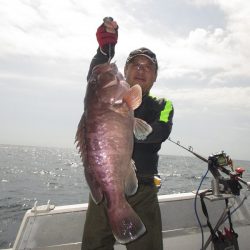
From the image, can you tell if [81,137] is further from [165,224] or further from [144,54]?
[165,224]

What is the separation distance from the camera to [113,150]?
2668mm

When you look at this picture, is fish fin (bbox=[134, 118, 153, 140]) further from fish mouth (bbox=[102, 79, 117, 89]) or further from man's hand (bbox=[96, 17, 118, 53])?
man's hand (bbox=[96, 17, 118, 53])

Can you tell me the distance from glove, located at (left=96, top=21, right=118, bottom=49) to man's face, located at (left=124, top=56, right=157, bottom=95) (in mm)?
753

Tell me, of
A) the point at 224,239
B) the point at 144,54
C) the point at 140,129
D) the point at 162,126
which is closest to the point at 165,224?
the point at 224,239

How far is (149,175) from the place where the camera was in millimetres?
3992

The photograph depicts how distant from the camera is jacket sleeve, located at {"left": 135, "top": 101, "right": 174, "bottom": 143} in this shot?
338 centimetres

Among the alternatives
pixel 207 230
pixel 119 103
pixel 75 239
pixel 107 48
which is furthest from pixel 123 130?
pixel 207 230

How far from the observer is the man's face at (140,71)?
4.15 metres

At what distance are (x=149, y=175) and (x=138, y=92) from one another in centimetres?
157

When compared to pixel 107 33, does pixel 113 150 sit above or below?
below

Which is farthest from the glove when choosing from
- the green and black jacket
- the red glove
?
the green and black jacket

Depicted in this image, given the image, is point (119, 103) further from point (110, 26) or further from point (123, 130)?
point (110, 26)

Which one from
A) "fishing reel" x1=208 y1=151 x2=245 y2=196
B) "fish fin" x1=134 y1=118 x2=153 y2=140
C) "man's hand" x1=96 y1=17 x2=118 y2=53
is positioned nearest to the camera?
"fish fin" x1=134 y1=118 x2=153 y2=140

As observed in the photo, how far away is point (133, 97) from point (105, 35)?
1.01 meters
